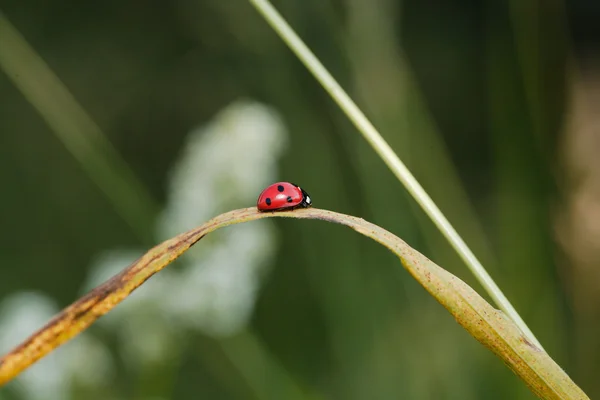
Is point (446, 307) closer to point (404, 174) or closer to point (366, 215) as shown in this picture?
point (404, 174)

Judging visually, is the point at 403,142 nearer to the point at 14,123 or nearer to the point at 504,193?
the point at 504,193

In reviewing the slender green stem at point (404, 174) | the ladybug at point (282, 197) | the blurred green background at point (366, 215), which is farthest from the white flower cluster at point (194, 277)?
the slender green stem at point (404, 174)

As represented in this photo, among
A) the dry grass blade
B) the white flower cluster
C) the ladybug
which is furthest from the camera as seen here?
the white flower cluster

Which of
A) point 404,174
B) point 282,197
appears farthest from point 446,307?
point 282,197

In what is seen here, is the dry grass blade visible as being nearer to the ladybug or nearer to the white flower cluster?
the ladybug

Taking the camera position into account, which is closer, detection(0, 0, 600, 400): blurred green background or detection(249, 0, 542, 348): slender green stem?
detection(249, 0, 542, 348): slender green stem

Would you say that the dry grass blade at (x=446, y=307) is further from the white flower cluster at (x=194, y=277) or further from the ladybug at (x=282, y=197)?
the white flower cluster at (x=194, y=277)

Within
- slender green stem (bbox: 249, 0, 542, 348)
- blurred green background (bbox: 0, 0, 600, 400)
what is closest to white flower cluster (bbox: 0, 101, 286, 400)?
blurred green background (bbox: 0, 0, 600, 400)
